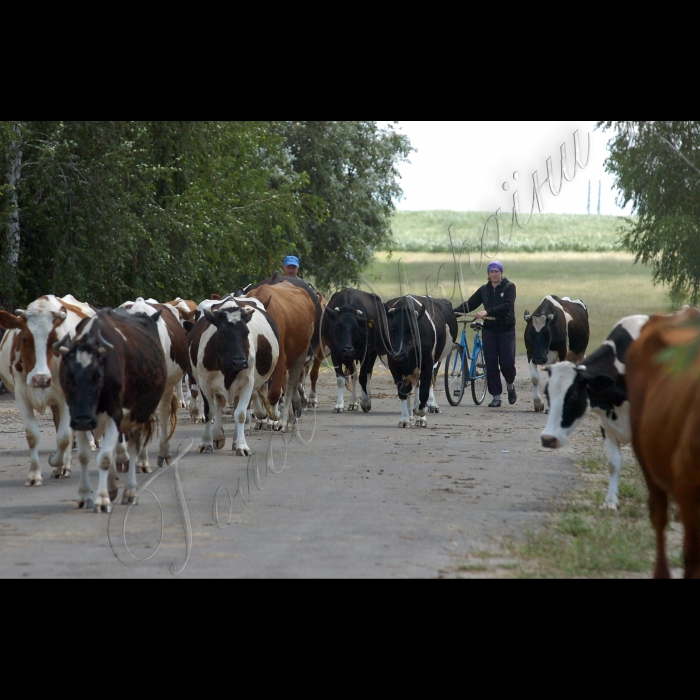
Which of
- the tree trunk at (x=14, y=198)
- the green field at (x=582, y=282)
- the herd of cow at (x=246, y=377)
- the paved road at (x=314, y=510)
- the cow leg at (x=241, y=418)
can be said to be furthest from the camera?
the green field at (x=582, y=282)

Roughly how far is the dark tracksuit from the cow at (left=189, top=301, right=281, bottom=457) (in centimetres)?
705

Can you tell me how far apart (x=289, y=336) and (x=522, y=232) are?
4863 cm

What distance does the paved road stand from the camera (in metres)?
7.74

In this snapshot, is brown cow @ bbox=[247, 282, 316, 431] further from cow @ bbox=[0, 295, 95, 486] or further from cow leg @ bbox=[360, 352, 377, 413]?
cow @ bbox=[0, 295, 95, 486]

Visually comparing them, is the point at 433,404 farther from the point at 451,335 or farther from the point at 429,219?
the point at 429,219

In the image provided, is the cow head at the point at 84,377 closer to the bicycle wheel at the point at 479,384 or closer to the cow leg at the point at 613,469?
the cow leg at the point at 613,469

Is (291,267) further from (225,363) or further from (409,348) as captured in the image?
(225,363)

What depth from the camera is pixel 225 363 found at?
13.3 metres

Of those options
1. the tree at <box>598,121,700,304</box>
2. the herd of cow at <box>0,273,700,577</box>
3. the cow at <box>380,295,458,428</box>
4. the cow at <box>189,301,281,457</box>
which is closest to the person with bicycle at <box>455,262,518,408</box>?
the herd of cow at <box>0,273,700,577</box>

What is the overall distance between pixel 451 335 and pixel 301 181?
1904 centimetres

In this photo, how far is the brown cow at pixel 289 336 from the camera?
16.0 metres

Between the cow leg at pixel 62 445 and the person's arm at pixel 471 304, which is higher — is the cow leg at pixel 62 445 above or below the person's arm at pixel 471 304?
below

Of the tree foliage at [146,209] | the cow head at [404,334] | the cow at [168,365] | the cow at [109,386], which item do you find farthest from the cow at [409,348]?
the tree foliage at [146,209]

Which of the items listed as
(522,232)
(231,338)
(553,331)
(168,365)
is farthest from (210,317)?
(522,232)
